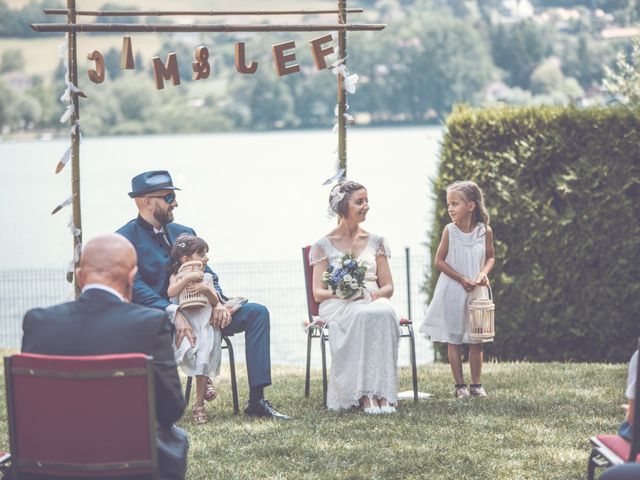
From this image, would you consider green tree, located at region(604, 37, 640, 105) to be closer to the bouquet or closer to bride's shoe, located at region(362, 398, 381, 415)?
the bouquet

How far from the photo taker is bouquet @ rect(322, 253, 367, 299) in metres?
7.10

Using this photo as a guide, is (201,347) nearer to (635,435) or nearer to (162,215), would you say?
Answer: (162,215)

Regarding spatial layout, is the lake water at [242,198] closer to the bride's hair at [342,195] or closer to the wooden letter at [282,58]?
the wooden letter at [282,58]

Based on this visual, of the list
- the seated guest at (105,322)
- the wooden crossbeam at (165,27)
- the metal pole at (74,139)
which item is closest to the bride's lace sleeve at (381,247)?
the wooden crossbeam at (165,27)

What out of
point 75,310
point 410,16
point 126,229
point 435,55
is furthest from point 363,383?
point 410,16

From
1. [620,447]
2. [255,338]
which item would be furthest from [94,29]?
[620,447]

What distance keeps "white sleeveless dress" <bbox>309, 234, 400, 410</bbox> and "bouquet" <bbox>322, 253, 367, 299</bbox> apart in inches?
3.7

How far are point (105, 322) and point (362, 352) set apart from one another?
332 cm

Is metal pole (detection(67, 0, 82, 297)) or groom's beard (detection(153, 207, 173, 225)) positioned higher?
metal pole (detection(67, 0, 82, 297))

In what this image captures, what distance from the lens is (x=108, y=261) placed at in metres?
3.94

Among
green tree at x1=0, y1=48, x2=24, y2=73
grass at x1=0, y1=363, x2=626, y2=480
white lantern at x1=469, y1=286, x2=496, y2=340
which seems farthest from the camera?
green tree at x1=0, y1=48, x2=24, y2=73

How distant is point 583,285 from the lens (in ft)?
33.4

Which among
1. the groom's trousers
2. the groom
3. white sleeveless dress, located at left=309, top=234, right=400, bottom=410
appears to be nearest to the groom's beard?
the groom

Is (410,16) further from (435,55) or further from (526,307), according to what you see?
(526,307)
